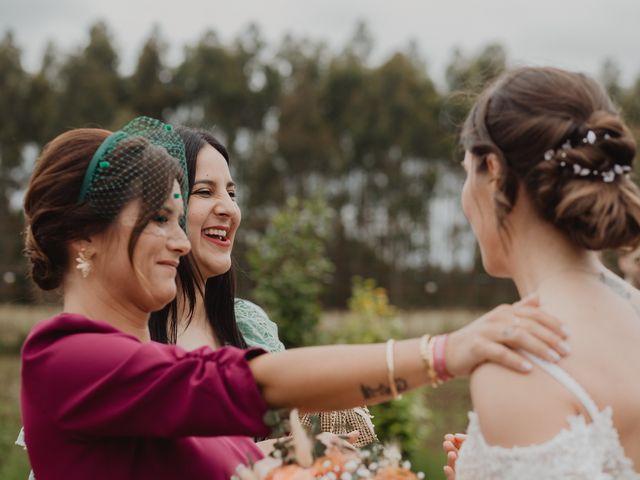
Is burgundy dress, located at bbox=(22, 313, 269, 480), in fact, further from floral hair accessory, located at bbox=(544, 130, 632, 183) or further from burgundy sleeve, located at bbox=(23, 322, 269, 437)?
floral hair accessory, located at bbox=(544, 130, 632, 183)

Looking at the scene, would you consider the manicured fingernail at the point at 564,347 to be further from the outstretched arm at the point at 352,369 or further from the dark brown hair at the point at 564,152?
the dark brown hair at the point at 564,152

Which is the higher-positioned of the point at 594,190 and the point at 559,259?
the point at 594,190

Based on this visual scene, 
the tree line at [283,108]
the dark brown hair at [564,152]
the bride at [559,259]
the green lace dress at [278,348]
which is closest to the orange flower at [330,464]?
the bride at [559,259]

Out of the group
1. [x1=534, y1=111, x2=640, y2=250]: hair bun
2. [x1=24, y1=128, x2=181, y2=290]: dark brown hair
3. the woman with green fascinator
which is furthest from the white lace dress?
[x1=24, y1=128, x2=181, y2=290]: dark brown hair

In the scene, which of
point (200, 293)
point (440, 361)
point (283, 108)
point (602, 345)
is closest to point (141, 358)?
point (440, 361)

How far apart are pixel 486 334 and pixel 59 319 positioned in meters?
1.15

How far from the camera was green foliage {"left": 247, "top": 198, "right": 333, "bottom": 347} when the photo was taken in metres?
8.84

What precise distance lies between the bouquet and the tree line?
1674 centimetres

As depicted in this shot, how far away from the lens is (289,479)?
2.14m

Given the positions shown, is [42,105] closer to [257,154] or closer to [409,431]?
[257,154]

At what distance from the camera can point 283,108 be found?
72.9 ft

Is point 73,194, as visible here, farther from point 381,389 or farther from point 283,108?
point 283,108

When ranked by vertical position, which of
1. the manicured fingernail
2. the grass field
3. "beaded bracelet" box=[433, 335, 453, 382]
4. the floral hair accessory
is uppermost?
the floral hair accessory

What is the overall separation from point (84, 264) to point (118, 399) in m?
0.55
